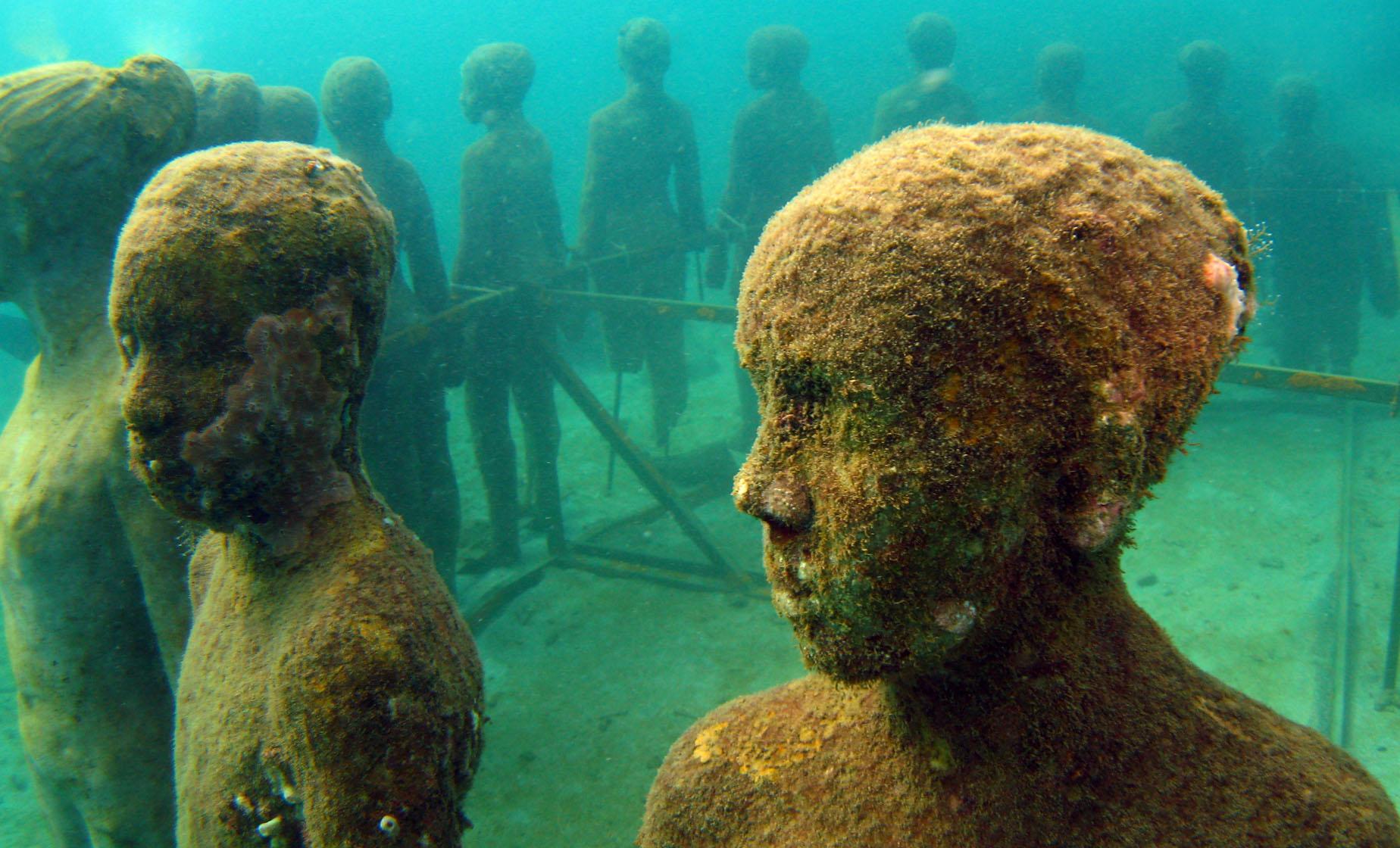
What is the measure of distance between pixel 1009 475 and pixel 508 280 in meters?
6.76

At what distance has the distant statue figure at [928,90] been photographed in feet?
29.5

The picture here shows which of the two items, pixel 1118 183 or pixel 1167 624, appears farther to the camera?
pixel 1167 624

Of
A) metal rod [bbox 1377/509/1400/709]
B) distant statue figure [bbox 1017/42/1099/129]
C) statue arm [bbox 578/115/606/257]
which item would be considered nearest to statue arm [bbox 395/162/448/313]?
statue arm [bbox 578/115/606/257]

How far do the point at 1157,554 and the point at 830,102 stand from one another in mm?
35282

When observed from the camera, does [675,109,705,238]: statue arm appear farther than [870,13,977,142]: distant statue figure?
No

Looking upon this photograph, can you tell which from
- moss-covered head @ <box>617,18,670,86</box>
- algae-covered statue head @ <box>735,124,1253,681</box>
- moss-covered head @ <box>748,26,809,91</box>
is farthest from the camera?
moss-covered head @ <box>748,26,809,91</box>

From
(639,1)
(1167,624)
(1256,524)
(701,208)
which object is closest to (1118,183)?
(1167,624)

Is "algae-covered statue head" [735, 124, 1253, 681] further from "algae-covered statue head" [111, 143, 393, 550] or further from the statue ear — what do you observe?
"algae-covered statue head" [111, 143, 393, 550]

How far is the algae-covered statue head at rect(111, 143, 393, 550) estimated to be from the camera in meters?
1.64

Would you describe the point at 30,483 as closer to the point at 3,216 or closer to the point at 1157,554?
the point at 3,216

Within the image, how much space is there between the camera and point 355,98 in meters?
6.13

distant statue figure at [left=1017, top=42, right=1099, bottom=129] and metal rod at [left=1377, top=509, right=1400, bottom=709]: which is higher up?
distant statue figure at [left=1017, top=42, right=1099, bottom=129]

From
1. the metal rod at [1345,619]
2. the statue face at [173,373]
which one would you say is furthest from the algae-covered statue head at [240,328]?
the metal rod at [1345,619]

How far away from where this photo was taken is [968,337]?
951mm
